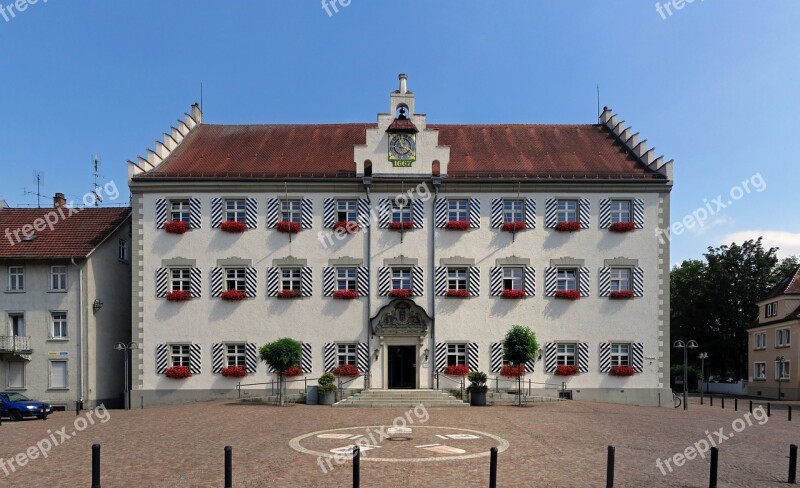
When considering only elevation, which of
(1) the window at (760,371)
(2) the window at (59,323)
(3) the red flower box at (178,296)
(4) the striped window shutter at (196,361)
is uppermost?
(3) the red flower box at (178,296)

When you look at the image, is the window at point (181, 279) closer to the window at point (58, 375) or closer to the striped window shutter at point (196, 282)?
the striped window shutter at point (196, 282)

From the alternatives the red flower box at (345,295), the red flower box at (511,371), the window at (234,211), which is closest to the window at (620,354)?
the red flower box at (511,371)

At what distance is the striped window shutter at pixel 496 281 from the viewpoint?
2738 cm

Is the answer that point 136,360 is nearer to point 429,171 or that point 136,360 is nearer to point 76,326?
point 76,326

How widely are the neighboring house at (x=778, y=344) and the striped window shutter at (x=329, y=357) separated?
32.0 m

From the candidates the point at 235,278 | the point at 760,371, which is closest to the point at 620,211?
the point at 235,278

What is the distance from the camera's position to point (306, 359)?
27.1 metres

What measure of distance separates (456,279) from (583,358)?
22.0 feet

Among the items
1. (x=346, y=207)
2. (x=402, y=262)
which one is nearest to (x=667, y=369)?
(x=402, y=262)

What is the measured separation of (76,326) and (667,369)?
26960 mm

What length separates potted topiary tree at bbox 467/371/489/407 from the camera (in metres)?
24.4

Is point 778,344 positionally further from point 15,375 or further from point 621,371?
point 15,375

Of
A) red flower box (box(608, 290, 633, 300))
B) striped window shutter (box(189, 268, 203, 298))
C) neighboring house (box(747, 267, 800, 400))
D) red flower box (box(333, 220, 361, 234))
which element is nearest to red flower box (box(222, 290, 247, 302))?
striped window shutter (box(189, 268, 203, 298))

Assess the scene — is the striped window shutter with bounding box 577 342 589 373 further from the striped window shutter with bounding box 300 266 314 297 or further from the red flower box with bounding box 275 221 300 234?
the red flower box with bounding box 275 221 300 234
